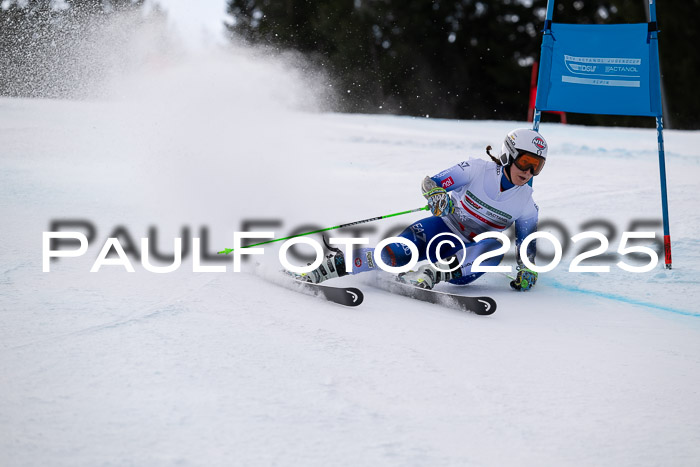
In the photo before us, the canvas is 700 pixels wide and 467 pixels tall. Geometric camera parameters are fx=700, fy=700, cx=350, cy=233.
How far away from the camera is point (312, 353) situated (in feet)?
8.72

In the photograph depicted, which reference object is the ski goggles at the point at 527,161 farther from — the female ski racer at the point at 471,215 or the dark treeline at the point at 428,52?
the dark treeline at the point at 428,52

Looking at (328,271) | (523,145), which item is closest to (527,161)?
(523,145)

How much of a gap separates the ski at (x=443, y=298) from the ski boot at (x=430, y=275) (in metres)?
0.08

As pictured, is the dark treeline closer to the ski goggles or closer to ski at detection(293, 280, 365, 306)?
the ski goggles

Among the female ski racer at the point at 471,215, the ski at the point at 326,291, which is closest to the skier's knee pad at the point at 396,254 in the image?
the female ski racer at the point at 471,215

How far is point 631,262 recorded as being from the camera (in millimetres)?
4652

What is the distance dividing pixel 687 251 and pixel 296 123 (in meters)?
6.90

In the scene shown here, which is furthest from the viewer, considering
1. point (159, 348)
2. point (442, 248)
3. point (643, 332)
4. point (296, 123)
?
point (296, 123)

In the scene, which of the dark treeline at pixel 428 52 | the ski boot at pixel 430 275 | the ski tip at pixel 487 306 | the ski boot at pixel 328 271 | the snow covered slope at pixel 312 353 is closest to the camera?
the snow covered slope at pixel 312 353

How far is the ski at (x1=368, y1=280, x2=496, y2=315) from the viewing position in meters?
3.41

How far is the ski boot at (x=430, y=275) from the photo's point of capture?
3896 millimetres

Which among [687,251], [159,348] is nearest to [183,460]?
[159,348]

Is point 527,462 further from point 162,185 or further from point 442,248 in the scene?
point 162,185

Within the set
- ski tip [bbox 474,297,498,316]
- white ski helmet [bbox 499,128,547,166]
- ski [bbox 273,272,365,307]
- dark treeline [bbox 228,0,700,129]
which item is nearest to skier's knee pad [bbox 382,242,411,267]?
ski [bbox 273,272,365,307]
